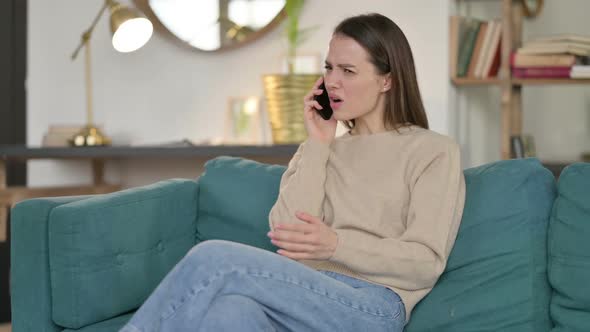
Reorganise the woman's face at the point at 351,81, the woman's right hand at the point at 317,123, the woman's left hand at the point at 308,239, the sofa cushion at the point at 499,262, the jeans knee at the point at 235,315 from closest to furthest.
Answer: the jeans knee at the point at 235,315, the woman's left hand at the point at 308,239, the sofa cushion at the point at 499,262, the woman's face at the point at 351,81, the woman's right hand at the point at 317,123

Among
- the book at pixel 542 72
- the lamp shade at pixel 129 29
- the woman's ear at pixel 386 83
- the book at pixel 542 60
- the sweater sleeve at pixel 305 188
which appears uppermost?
the lamp shade at pixel 129 29

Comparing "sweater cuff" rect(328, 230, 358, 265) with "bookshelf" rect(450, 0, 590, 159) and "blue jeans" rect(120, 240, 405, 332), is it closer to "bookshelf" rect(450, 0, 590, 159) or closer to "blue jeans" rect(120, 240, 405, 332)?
"blue jeans" rect(120, 240, 405, 332)

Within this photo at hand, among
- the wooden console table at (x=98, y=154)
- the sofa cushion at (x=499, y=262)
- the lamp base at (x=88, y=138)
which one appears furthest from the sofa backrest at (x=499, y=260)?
the lamp base at (x=88, y=138)

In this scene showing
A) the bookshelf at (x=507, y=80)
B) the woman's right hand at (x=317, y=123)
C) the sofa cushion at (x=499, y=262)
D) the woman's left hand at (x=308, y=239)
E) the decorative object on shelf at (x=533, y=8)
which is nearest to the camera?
the woman's left hand at (x=308, y=239)

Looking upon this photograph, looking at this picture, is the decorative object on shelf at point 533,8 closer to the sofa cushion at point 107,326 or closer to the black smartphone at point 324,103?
the black smartphone at point 324,103

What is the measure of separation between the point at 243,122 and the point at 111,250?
55.1 inches

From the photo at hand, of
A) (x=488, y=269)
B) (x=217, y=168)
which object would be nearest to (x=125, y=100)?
(x=217, y=168)

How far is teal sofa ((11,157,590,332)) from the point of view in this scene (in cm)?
189

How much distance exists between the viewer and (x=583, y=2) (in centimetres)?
371

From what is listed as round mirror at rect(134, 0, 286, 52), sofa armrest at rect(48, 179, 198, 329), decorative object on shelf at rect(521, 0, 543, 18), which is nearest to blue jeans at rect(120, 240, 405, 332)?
sofa armrest at rect(48, 179, 198, 329)

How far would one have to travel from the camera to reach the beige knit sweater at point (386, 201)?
6.06 ft

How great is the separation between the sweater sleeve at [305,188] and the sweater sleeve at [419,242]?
18 cm

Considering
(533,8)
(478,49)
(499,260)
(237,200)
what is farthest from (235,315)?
(533,8)

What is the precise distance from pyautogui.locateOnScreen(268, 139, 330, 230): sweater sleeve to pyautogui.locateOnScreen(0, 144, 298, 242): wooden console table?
2.57 feet
